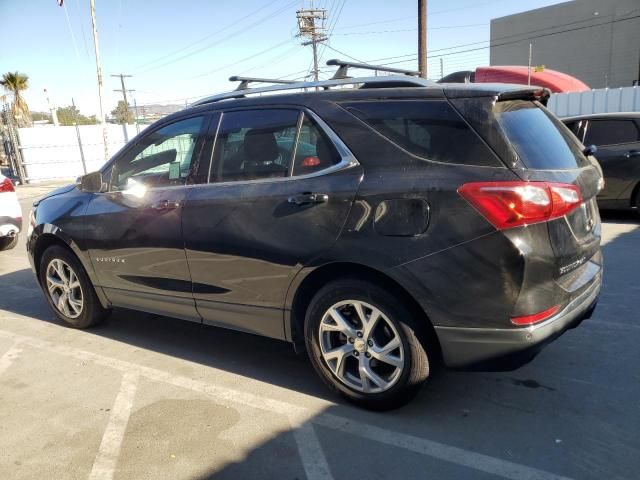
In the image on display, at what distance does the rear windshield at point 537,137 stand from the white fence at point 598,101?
1621 centimetres

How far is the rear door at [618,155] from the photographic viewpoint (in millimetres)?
8047

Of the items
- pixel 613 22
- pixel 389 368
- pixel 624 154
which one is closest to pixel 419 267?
pixel 389 368

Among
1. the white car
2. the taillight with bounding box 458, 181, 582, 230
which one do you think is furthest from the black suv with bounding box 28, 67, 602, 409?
the white car

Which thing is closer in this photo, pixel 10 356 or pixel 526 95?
pixel 526 95

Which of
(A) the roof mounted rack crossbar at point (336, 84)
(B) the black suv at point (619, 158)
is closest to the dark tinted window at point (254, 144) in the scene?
(A) the roof mounted rack crossbar at point (336, 84)

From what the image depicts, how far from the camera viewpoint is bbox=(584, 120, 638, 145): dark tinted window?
8.20m

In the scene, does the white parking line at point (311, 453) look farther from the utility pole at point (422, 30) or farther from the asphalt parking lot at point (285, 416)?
the utility pole at point (422, 30)

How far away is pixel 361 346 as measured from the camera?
3.12 m

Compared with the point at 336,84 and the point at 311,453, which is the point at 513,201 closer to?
the point at 336,84

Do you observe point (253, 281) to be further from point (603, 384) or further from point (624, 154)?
point (624, 154)

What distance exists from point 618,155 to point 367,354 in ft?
22.3

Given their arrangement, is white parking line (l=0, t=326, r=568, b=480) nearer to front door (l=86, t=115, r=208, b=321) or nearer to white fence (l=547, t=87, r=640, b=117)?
front door (l=86, t=115, r=208, b=321)

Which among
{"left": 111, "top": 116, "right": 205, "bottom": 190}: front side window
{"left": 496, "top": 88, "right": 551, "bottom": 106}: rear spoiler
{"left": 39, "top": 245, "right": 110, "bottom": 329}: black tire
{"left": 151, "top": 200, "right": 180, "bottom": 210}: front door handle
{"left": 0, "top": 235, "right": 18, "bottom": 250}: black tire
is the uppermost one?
{"left": 496, "top": 88, "right": 551, "bottom": 106}: rear spoiler

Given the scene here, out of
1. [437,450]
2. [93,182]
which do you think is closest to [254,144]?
[93,182]
